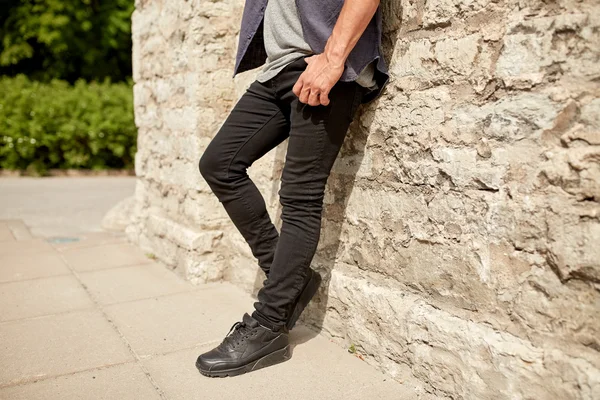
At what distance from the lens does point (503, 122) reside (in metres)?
1.74

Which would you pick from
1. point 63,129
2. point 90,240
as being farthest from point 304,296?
point 63,129

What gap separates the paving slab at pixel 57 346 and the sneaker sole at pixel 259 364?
0.41 metres

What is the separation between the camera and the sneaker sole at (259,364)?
6.84 ft

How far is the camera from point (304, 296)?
2236 millimetres

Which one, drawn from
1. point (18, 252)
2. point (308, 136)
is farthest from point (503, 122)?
point (18, 252)

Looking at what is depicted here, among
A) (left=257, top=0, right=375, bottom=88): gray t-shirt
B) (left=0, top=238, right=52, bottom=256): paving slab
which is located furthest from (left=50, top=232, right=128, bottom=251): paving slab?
(left=257, top=0, right=375, bottom=88): gray t-shirt

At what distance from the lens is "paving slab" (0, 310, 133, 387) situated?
215cm

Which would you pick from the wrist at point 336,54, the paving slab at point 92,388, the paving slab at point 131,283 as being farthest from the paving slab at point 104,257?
the wrist at point 336,54

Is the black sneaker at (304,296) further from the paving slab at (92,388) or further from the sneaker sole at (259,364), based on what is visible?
the paving slab at (92,388)

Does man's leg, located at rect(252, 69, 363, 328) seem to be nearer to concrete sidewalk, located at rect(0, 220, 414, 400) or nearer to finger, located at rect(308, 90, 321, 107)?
finger, located at rect(308, 90, 321, 107)

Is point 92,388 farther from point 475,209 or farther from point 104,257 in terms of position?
point 104,257

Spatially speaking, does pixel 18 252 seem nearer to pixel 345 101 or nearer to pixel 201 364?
pixel 201 364

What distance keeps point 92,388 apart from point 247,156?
1043 millimetres

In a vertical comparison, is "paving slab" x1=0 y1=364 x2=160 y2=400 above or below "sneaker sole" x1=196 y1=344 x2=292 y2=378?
below
